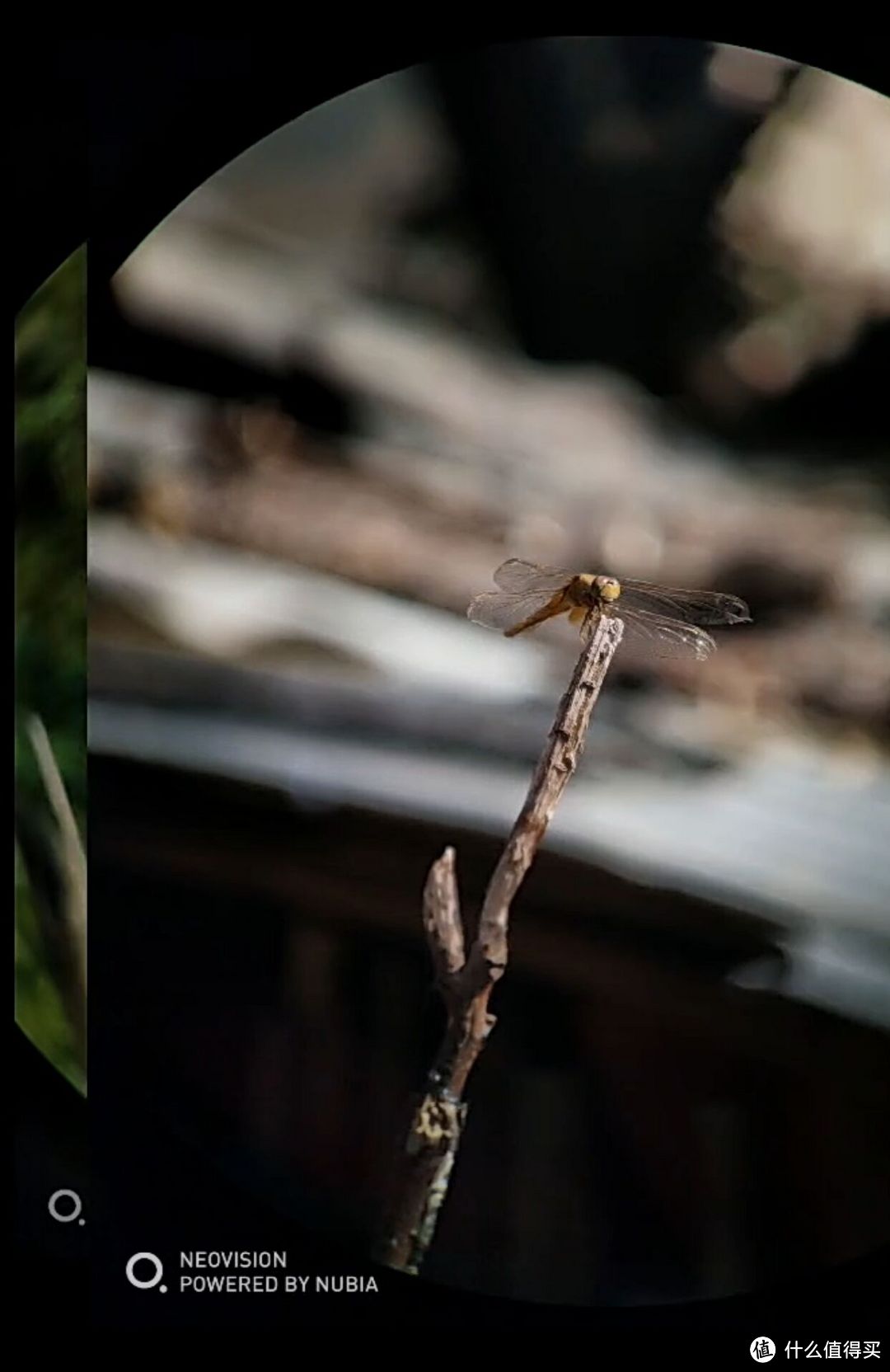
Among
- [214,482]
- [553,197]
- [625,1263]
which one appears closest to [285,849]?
[214,482]

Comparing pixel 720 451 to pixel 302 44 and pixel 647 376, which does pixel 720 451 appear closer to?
pixel 647 376

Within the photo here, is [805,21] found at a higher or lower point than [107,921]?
higher

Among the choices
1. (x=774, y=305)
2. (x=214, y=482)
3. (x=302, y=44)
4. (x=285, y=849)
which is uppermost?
(x=302, y=44)

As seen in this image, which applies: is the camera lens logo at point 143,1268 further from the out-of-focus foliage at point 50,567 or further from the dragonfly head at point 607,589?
the dragonfly head at point 607,589

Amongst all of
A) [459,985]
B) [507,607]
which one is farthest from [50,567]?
[459,985]

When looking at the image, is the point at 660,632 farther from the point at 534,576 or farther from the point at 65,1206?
the point at 65,1206

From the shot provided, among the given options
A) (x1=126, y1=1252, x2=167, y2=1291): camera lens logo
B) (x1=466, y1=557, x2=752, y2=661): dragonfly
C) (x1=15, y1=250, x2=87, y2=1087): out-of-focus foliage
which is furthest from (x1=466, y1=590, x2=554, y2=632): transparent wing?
(x1=126, y1=1252, x2=167, y2=1291): camera lens logo

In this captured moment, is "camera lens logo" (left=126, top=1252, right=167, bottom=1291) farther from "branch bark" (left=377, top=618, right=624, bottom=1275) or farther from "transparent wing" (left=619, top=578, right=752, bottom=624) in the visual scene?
"transparent wing" (left=619, top=578, right=752, bottom=624)

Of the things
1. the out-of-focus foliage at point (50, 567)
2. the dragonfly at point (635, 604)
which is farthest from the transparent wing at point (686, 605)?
the out-of-focus foliage at point (50, 567)
